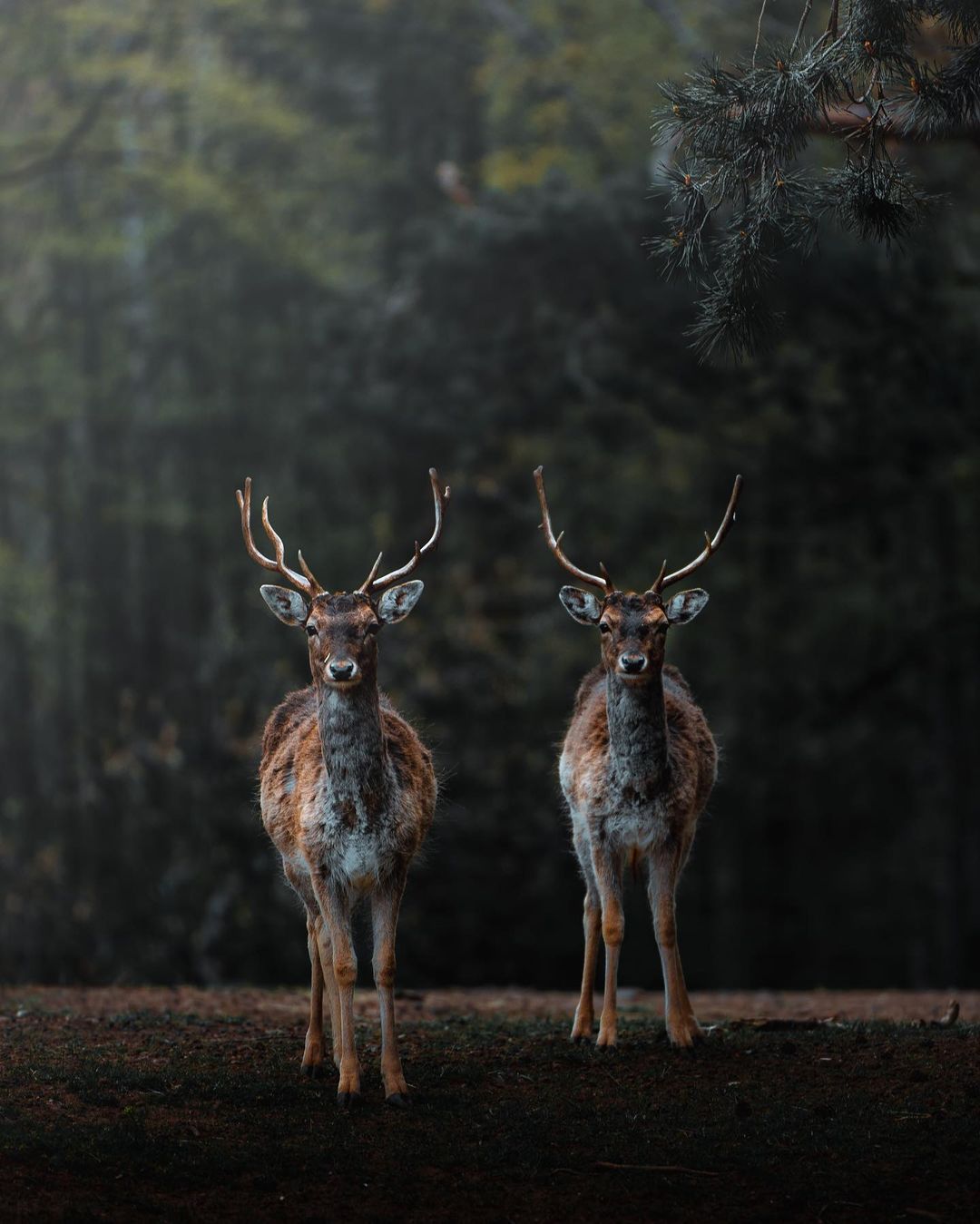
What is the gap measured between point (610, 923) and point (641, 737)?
0.95 metres

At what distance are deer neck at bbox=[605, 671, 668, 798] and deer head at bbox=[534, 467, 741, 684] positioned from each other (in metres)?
0.08

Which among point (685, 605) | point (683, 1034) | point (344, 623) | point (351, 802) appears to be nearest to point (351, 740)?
point (351, 802)

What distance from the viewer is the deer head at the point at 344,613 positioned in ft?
25.2

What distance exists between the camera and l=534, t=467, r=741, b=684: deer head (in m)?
8.73

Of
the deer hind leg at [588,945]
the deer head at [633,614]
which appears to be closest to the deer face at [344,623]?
the deer head at [633,614]

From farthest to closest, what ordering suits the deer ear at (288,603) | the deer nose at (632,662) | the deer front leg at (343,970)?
the deer nose at (632,662)
the deer ear at (288,603)
the deer front leg at (343,970)

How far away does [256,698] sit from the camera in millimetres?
19078

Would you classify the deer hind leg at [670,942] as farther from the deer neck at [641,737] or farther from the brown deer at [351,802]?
the brown deer at [351,802]

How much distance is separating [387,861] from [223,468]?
21.7m

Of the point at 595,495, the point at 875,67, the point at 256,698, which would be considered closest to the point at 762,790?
the point at 595,495

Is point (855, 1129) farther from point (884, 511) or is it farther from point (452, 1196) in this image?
point (884, 511)

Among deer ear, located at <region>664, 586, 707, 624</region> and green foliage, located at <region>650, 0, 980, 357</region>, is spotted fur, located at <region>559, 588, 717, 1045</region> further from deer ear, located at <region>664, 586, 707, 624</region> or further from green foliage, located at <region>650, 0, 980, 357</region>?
green foliage, located at <region>650, 0, 980, 357</region>

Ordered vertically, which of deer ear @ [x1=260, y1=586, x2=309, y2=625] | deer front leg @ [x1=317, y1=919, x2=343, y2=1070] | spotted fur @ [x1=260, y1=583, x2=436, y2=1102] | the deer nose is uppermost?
deer ear @ [x1=260, y1=586, x2=309, y2=625]

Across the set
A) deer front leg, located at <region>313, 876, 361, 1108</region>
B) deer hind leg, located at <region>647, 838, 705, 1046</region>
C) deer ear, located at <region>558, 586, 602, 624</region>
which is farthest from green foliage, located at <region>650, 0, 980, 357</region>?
deer front leg, located at <region>313, 876, 361, 1108</region>
